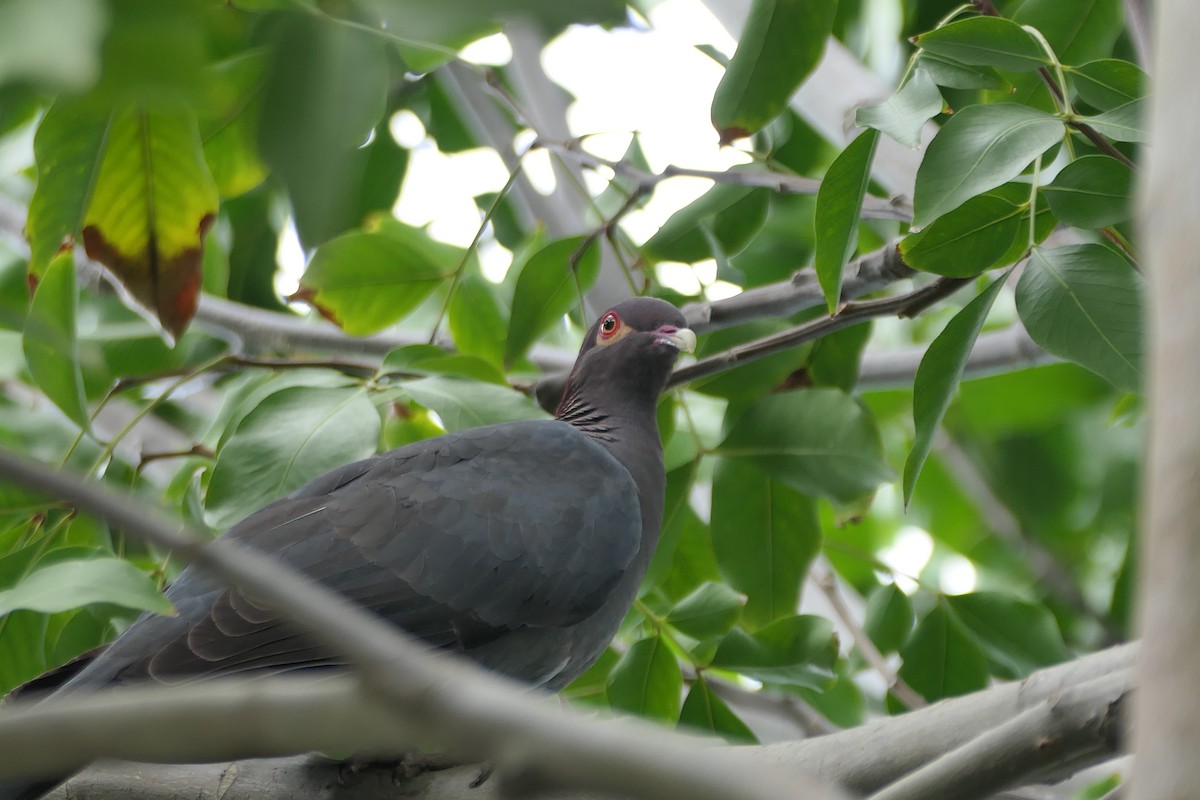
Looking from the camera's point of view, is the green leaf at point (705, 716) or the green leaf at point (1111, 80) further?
the green leaf at point (705, 716)

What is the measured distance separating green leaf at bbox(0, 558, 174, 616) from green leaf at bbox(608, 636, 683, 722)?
104 centimetres

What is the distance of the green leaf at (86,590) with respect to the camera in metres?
1.21

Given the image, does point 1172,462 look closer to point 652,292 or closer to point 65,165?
point 65,165

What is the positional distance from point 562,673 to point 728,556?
0.43 metres

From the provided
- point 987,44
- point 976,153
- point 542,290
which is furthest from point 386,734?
point 542,290

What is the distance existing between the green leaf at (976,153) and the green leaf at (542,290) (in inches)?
38.4

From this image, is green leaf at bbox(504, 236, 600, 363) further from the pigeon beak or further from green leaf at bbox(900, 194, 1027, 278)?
green leaf at bbox(900, 194, 1027, 278)


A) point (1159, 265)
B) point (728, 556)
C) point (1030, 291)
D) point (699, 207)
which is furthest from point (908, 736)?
point (699, 207)

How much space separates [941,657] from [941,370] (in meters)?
0.88

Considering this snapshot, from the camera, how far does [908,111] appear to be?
157cm

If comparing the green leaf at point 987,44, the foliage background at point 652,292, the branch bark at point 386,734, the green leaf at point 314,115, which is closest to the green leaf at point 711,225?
the foliage background at point 652,292

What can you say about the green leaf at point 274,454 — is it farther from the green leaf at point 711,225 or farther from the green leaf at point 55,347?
the green leaf at point 711,225

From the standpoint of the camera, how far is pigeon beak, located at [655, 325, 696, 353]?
7.93ft

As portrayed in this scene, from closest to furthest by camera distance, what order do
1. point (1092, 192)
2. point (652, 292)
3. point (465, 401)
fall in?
point (1092, 192) → point (465, 401) → point (652, 292)
